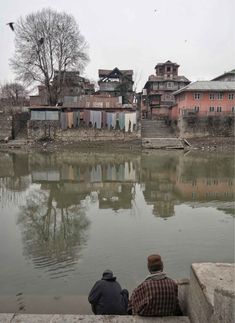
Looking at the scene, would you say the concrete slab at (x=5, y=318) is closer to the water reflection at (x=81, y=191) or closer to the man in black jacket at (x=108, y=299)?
the man in black jacket at (x=108, y=299)

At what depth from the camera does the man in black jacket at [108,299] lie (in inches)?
171

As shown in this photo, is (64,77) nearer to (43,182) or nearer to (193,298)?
(43,182)

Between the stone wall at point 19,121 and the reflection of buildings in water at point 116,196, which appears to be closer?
the reflection of buildings in water at point 116,196

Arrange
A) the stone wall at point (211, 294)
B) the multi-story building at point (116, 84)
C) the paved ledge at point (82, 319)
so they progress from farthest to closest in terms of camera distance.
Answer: the multi-story building at point (116, 84) → the paved ledge at point (82, 319) → the stone wall at point (211, 294)

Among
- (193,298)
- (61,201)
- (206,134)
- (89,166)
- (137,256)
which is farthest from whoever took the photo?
(206,134)

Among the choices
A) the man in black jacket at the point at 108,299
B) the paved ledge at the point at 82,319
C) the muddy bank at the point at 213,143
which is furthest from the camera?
the muddy bank at the point at 213,143

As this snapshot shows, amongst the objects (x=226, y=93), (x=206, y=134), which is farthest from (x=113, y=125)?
(x=226, y=93)

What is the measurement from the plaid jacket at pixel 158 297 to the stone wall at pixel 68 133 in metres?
33.9

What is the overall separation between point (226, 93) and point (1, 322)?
39727mm

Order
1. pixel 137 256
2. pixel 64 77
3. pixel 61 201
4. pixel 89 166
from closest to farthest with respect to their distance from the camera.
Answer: pixel 137 256
pixel 61 201
pixel 89 166
pixel 64 77

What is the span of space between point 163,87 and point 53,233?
47.8 m

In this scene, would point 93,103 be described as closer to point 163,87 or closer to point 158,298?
point 163,87

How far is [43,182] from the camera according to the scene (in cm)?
1688

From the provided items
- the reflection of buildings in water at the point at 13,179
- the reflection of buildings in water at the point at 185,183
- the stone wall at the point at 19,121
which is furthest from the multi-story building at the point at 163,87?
the reflection of buildings in water at the point at 13,179
